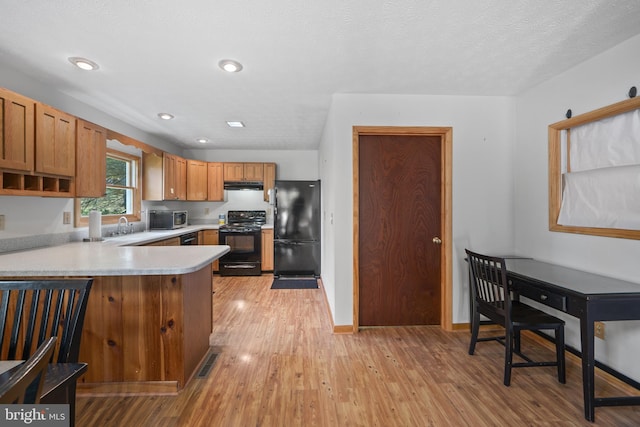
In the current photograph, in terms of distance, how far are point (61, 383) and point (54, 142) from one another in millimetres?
2267

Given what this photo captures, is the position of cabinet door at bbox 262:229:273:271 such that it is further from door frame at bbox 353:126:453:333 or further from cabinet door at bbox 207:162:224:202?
door frame at bbox 353:126:453:333

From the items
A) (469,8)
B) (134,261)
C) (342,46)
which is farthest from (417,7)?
(134,261)

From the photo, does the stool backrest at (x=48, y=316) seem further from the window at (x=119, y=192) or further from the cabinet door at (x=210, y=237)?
the cabinet door at (x=210, y=237)

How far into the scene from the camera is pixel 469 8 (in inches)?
64.7

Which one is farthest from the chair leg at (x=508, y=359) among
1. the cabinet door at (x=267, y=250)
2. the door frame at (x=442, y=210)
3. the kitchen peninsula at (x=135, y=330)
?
the cabinet door at (x=267, y=250)

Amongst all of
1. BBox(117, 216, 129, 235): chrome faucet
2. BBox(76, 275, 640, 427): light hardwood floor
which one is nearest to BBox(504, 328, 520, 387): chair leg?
BBox(76, 275, 640, 427): light hardwood floor

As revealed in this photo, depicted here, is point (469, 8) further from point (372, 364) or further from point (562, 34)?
point (372, 364)

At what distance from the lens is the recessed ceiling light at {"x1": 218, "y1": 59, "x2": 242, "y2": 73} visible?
2.23 metres

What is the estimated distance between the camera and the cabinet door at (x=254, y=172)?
5598 mm

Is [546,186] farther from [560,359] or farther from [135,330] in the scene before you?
[135,330]

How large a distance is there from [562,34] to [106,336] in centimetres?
358

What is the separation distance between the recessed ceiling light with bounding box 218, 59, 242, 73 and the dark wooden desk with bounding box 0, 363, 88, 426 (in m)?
2.09

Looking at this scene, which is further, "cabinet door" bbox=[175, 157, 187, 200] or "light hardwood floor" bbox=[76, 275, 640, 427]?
"cabinet door" bbox=[175, 157, 187, 200]

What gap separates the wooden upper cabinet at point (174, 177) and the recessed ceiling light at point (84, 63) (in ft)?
7.24
